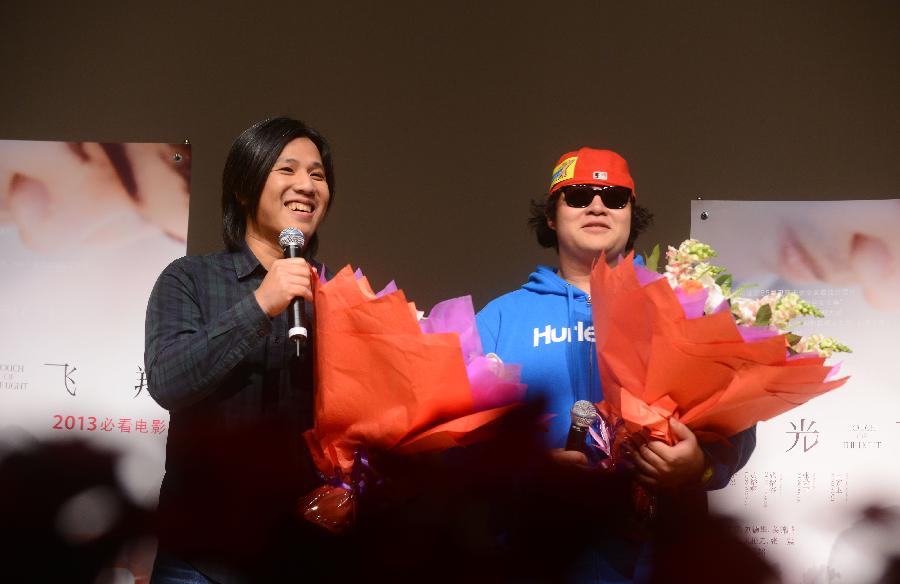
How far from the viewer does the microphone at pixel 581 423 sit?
5.00 ft

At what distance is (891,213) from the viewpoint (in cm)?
256

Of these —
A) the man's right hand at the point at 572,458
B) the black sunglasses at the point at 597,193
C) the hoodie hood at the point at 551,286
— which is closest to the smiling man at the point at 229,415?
the man's right hand at the point at 572,458

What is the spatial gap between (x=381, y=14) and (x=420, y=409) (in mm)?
1737

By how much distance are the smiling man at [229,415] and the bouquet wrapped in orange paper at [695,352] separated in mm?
567

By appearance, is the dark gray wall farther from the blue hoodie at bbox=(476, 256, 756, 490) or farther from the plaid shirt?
the plaid shirt

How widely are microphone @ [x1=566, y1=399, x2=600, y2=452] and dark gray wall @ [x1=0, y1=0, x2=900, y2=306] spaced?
104cm

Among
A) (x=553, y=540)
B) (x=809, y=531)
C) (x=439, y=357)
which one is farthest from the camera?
(x=809, y=531)

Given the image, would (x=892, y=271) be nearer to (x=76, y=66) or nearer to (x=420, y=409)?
(x=420, y=409)

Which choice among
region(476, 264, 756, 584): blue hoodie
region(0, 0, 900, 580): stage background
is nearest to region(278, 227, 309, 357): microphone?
region(476, 264, 756, 584): blue hoodie

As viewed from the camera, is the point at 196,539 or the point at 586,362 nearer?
the point at 196,539

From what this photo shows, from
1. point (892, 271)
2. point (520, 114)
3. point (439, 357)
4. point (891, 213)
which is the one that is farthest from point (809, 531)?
point (439, 357)

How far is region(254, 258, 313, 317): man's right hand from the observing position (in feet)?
4.50

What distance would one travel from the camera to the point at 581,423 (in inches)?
60.2

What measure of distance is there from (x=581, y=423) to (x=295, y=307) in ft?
1.92
